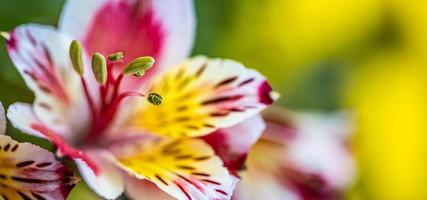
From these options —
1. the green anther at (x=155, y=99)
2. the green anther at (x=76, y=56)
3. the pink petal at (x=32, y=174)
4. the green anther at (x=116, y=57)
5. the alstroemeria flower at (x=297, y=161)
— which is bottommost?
the alstroemeria flower at (x=297, y=161)

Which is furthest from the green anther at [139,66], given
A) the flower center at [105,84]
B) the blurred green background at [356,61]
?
the blurred green background at [356,61]

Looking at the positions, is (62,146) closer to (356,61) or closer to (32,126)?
(32,126)

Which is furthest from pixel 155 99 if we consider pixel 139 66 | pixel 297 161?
pixel 297 161

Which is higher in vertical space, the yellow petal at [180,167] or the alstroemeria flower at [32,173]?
the alstroemeria flower at [32,173]

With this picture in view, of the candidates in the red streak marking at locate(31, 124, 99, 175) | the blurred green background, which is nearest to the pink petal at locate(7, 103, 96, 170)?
the red streak marking at locate(31, 124, 99, 175)

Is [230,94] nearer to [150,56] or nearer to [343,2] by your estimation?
[150,56]

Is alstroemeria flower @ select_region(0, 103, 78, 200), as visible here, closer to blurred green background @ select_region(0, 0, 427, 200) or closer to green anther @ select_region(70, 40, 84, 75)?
green anther @ select_region(70, 40, 84, 75)

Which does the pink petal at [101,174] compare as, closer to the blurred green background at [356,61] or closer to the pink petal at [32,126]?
the pink petal at [32,126]
